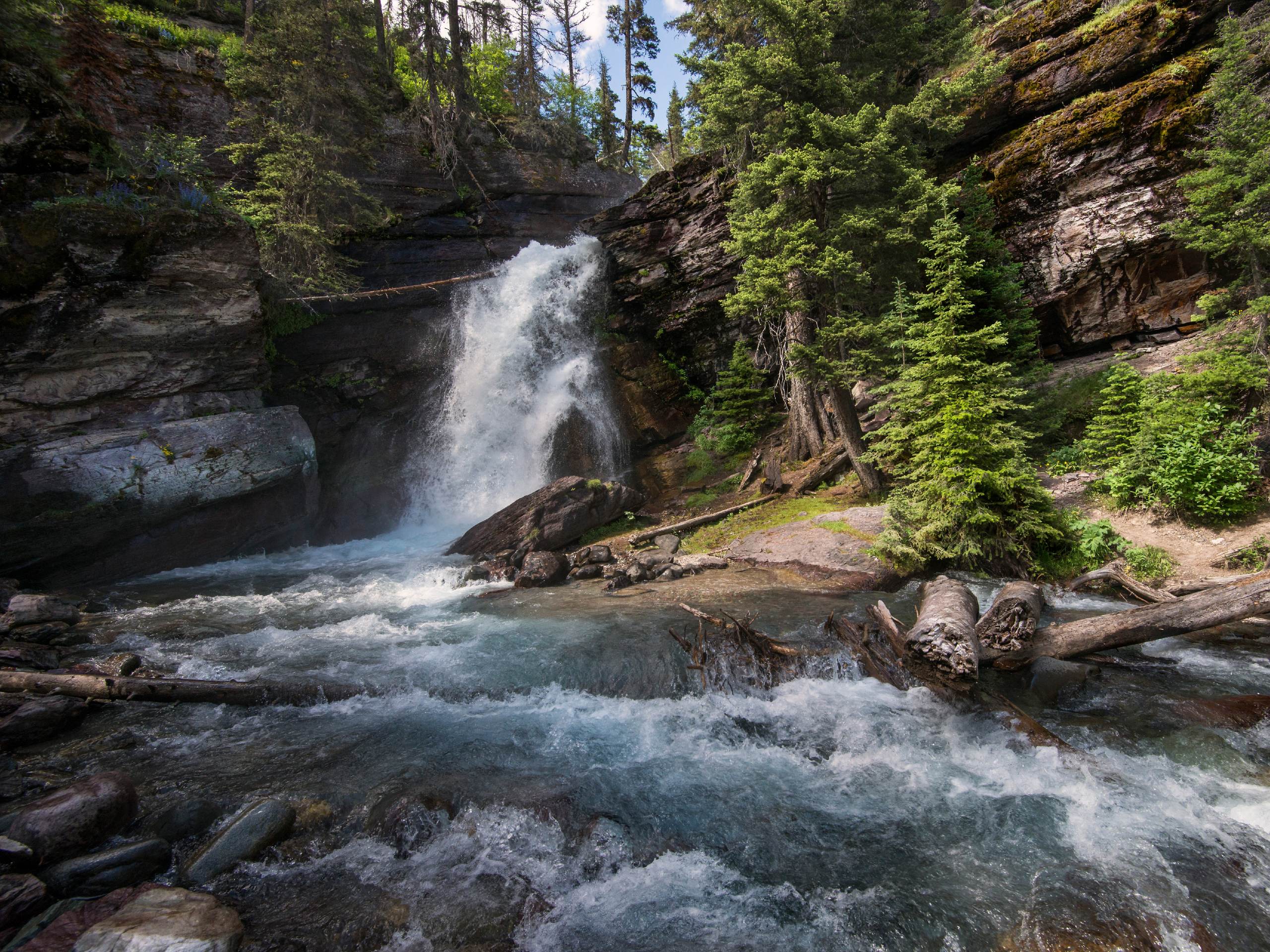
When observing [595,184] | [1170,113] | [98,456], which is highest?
[595,184]

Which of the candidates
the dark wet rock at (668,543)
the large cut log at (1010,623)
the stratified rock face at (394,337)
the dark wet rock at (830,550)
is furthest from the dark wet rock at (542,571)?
the stratified rock face at (394,337)

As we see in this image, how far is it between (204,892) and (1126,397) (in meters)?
14.2

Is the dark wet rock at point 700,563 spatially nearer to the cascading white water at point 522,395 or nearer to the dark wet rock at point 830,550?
the dark wet rock at point 830,550

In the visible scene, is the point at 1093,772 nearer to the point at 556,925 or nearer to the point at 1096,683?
the point at 1096,683

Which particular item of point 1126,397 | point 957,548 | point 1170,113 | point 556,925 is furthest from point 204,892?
point 1170,113

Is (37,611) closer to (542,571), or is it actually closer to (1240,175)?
(542,571)

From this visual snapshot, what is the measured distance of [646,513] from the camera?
1562cm

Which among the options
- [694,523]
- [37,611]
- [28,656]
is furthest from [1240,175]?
[37,611]

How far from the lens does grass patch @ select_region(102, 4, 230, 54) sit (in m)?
16.8

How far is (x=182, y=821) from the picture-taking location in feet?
13.4

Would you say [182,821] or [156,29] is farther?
[156,29]

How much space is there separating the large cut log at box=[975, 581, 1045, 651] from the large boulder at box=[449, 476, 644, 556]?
9.59 m

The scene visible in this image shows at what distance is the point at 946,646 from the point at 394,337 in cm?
2016

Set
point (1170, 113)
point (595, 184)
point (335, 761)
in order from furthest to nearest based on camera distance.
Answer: point (595, 184) < point (1170, 113) < point (335, 761)
